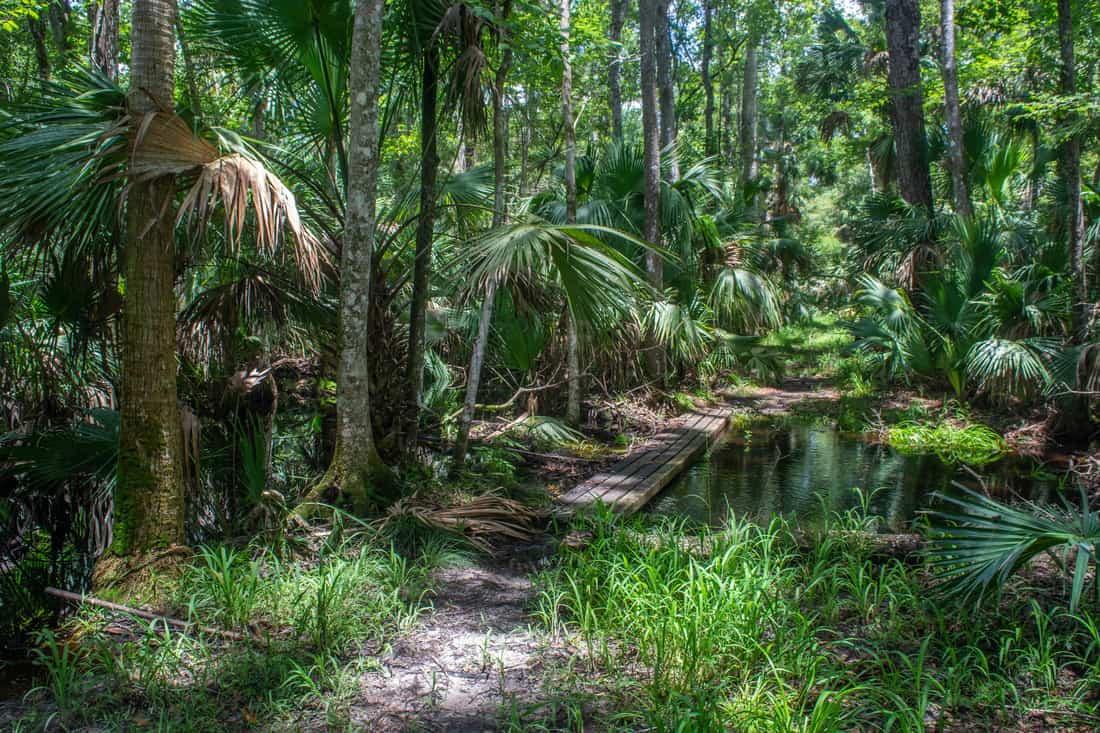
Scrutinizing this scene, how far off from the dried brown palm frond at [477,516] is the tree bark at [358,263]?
0.33 meters

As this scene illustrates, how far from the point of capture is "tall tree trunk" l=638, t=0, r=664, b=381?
10.1 meters

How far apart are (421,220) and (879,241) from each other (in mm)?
9690

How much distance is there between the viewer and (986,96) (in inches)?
638

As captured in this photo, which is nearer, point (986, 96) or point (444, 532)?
point (444, 532)

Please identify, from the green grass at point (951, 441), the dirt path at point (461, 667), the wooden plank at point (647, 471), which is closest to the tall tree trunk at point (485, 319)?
the wooden plank at point (647, 471)

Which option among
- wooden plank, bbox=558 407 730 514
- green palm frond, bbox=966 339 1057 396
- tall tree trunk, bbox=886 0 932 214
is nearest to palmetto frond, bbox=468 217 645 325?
wooden plank, bbox=558 407 730 514

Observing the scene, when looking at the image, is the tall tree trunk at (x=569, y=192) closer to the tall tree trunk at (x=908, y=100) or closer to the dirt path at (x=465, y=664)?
the dirt path at (x=465, y=664)

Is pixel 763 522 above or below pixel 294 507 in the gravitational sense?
below

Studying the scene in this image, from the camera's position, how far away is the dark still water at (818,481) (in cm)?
630

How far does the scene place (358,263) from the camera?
4.42m

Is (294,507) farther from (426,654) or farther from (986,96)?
(986,96)

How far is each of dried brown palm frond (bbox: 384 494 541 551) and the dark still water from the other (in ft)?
4.72

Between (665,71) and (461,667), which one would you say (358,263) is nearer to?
(461,667)

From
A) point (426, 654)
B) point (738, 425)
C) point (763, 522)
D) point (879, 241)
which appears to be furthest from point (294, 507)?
point (879, 241)
